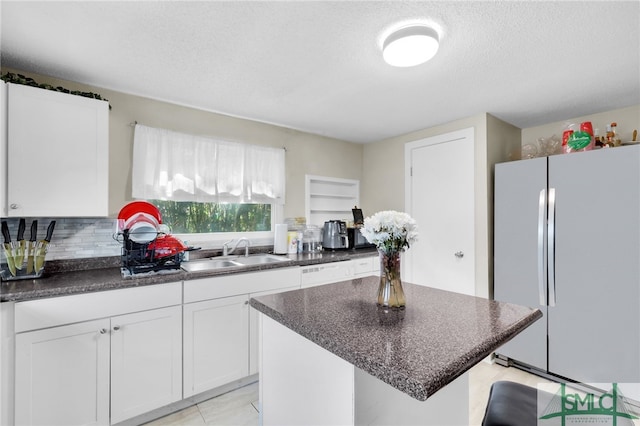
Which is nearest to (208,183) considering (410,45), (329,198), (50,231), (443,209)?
(50,231)

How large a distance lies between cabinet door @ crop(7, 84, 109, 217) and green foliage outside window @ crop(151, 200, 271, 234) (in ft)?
1.96

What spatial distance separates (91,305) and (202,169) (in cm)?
136

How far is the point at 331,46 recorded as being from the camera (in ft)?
5.53

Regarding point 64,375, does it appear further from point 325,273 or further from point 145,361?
point 325,273

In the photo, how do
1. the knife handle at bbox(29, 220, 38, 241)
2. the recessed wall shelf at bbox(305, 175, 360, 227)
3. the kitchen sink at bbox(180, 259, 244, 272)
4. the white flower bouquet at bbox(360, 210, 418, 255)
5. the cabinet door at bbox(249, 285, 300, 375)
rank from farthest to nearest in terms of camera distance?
the recessed wall shelf at bbox(305, 175, 360, 227)
the kitchen sink at bbox(180, 259, 244, 272)
the cabinet door at bbox(249, 285, 300, 375)
the knife handle at bbox(29, 220, 38, 241)
the white flower bouquet at bbox(360, 210, 418, 255)

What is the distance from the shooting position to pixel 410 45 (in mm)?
1545

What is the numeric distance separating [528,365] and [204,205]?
3173 millimetres

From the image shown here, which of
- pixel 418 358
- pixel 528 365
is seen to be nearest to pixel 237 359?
pixel 418 358

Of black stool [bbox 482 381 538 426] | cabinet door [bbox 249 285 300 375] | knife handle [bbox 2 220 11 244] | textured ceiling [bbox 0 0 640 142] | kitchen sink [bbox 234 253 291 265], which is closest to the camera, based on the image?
black stool [bbox 482 381 538 426]

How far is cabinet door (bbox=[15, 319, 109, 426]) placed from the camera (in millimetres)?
1527

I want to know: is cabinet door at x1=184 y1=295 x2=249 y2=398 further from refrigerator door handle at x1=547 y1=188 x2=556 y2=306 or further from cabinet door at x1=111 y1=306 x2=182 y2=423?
refrigerator door handle at x1=547 y1=188 x2=556 y2=306

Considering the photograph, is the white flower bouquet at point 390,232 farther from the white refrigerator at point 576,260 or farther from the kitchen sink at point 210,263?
the white refrigerator at point 576,260

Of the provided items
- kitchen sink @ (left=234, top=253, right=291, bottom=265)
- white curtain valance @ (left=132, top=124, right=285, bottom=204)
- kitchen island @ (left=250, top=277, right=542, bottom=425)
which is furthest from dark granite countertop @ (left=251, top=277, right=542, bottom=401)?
white curtain valance @ (left=132, top=124, right=285, bottom=204)

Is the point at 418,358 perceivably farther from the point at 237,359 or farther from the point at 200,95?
the point at 200,95
